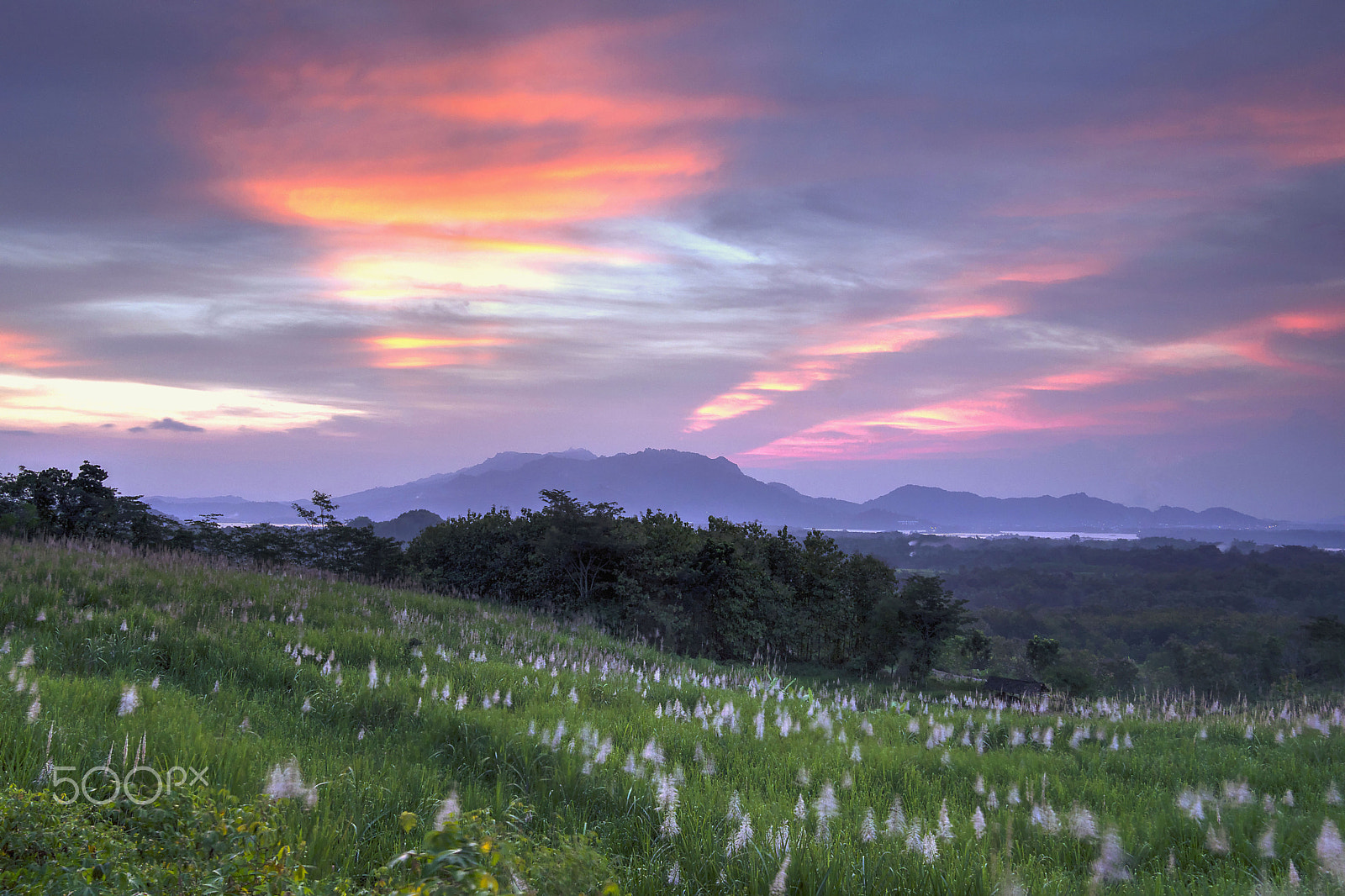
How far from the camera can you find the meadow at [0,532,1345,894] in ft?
15.4

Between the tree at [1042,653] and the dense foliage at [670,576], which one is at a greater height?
the dense foliage at [670,576]

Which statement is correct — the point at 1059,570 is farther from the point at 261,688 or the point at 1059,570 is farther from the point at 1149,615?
the point at 261,688

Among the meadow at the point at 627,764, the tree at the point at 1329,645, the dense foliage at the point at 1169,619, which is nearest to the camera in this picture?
the meadow at the point at 627,764

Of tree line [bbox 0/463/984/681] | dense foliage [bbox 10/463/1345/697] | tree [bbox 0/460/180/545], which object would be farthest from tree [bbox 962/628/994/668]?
tree [bbox 0/460/180/545]

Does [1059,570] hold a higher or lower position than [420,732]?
lower

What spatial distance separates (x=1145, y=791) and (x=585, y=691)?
6.91m

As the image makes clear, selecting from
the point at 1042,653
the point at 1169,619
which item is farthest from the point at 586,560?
the point at 1169,619

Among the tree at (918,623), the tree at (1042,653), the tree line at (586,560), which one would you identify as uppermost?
the tree line at (586,560)

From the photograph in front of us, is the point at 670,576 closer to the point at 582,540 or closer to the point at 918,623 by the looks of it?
the point at 582,540

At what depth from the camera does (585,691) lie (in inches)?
421

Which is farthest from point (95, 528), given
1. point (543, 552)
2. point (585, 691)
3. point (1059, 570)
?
point (1059, 570)

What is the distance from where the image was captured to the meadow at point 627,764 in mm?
4707

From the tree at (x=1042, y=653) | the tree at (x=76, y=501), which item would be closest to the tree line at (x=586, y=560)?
the tree at (x=76, y=501)

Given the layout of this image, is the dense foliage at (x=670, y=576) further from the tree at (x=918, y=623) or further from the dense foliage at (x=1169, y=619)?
the dense foliage at (x=1169, y=619)
